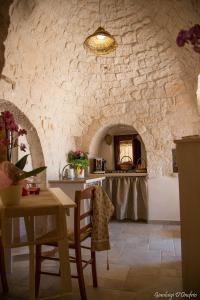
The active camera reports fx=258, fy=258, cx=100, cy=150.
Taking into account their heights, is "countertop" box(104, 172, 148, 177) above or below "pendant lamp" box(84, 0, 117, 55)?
below

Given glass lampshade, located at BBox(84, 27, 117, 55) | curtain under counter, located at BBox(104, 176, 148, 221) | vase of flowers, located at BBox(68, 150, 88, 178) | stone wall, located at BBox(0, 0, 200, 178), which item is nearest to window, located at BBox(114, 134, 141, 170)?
curtain under counter, located at BBox(104, 176, 148, 221)

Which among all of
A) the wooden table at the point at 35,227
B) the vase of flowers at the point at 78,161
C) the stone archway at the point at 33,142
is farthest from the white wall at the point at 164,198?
the wooden table at the point at 35,227

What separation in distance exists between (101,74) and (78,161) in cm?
156

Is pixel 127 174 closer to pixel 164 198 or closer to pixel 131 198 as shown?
pixel 131 198

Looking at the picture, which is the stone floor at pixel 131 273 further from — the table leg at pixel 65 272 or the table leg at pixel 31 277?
the table leg at pixel 31 277

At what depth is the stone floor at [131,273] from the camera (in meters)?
2.06

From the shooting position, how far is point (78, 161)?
15.2 ft

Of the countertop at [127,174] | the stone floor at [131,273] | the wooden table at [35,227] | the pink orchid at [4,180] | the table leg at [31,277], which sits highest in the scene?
the pink orchid at [4,180]

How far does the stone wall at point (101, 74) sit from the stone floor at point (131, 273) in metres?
1.51

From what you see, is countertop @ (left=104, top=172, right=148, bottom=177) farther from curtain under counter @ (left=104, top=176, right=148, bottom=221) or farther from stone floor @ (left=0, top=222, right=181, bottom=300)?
stone floor @ (left=0, top=222, right=181, bottom=300)

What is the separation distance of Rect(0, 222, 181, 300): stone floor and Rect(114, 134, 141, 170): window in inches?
77.4

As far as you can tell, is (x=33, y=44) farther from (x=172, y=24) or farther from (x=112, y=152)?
(x=112, y=152)

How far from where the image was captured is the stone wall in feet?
Answer: 9.50

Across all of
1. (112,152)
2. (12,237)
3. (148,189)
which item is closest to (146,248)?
(148,189)
